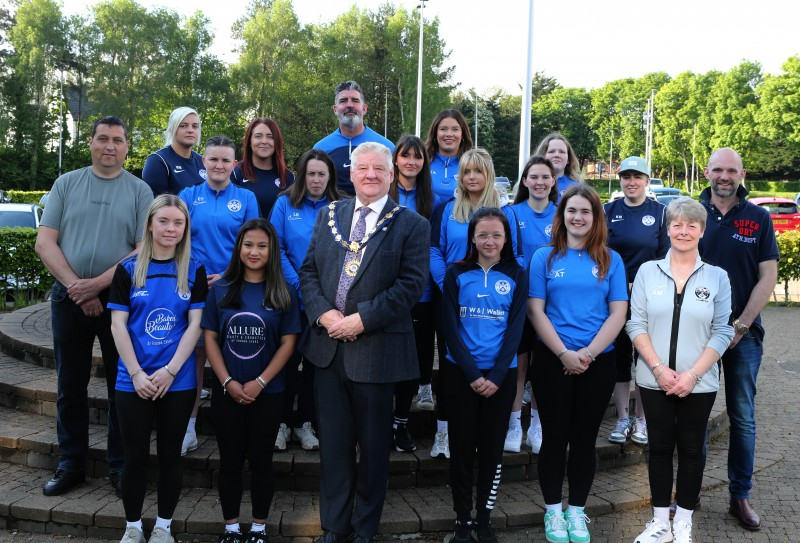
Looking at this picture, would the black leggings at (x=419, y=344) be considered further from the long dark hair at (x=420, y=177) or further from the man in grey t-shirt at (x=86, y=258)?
the man in grey t-shirt at (x=86, y=258)

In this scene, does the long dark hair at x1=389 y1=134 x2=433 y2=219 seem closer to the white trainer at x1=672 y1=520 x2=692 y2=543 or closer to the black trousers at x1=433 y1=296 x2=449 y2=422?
the black trousers at x1=433 y1=296 x2=449 y2=422

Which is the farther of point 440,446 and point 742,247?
point 440,446

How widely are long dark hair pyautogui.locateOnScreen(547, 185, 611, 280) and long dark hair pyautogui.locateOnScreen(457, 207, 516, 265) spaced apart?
10.6 inches

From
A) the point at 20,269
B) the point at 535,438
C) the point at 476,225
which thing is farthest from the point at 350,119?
the point at 20,269

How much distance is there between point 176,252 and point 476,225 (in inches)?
70.9

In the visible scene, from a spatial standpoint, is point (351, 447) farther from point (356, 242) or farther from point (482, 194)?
point (482, 194)

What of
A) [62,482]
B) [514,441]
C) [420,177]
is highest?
[420,177]

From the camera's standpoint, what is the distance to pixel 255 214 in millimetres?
4824

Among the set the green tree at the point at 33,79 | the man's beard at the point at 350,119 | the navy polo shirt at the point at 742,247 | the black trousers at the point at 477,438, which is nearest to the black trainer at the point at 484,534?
the black trousers at the point at 477,438

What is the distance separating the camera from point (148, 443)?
3.86 m

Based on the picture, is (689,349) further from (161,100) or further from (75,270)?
(161,100)

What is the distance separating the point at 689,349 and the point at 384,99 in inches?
1976

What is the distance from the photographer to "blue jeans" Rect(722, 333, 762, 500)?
4.46 meters

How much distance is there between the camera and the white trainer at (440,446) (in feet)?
15.6
